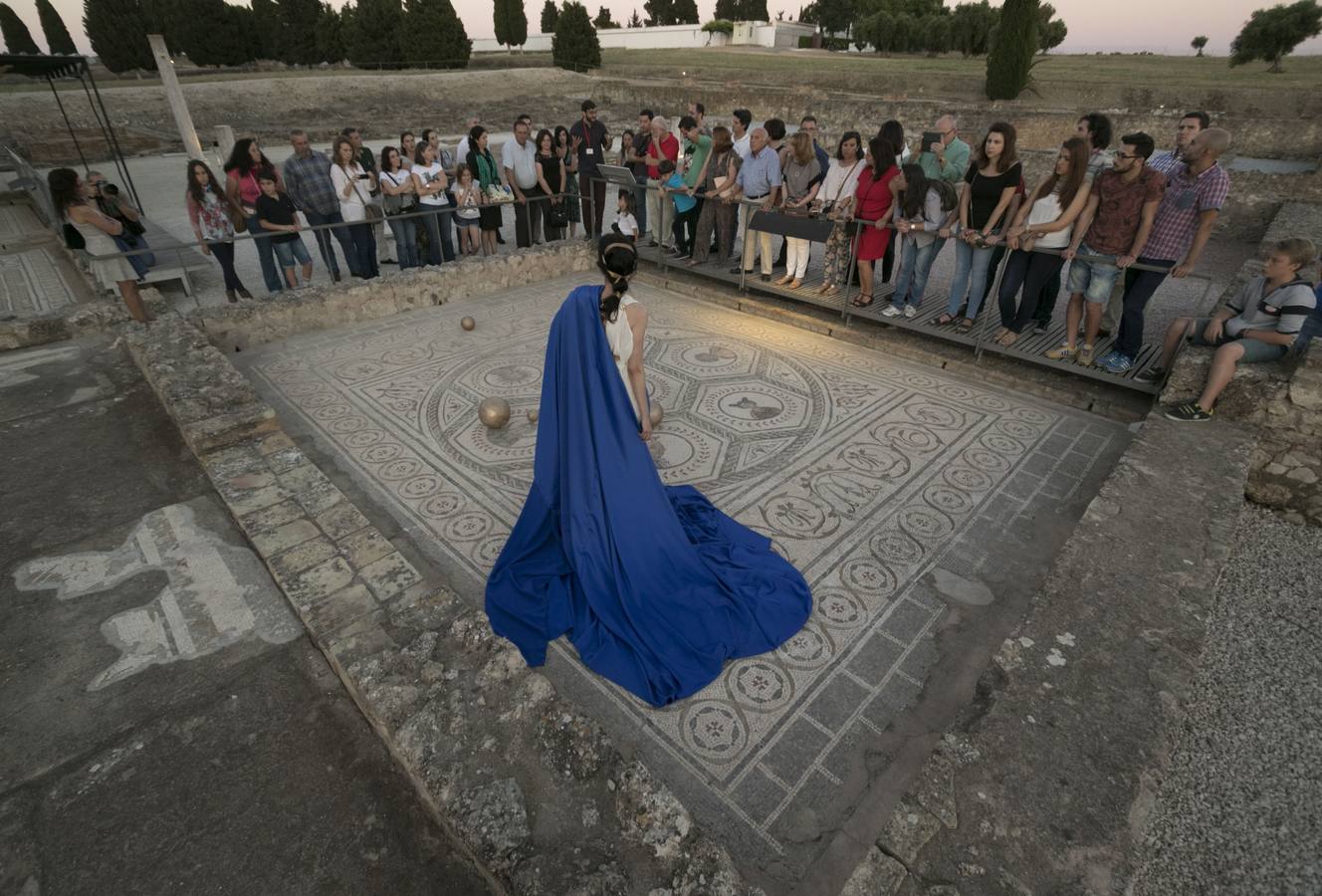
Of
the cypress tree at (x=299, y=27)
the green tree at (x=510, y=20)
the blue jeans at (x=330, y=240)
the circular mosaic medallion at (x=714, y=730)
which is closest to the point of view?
the circular mosaic medallion at (x=714, y=730)

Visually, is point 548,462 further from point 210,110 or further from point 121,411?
point 210,110

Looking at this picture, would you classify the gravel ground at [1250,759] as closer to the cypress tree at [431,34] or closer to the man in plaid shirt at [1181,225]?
the man in plaid shirt at [1181,225]

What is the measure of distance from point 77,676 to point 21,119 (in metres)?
24.5

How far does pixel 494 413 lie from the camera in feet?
15.1

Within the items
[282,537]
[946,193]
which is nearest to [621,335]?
[282,537]

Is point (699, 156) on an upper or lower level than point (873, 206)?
upper

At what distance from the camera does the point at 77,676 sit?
2.60m

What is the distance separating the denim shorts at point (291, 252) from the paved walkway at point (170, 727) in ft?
13.5

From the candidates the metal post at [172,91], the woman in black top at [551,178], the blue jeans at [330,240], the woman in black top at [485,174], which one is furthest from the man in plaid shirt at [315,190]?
the metal post at [172,91]

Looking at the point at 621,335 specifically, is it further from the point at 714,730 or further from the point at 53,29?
the point at 53,29

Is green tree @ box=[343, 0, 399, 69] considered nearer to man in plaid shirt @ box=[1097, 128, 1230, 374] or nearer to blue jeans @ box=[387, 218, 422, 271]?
blue jeans @ box=[387, 218, 422, 271]

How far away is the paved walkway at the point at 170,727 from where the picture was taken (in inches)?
78.1

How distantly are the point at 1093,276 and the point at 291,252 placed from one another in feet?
27.2

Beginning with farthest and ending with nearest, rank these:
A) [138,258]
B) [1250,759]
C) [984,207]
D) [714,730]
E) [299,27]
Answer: [299,27]
[138,258]
[984,207]
[714,730]
[1250,759]
